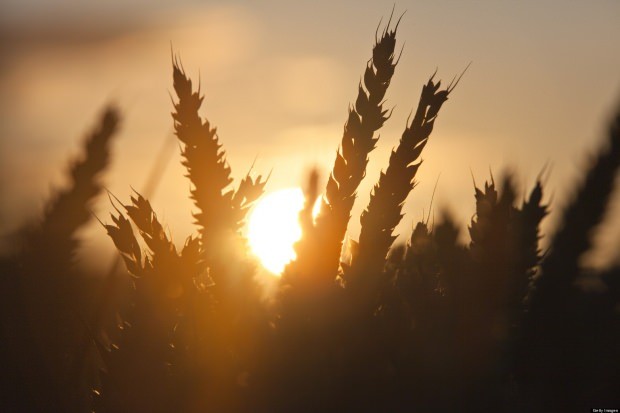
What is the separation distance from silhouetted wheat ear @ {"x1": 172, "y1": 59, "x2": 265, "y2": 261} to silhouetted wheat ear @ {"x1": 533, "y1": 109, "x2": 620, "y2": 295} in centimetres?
96

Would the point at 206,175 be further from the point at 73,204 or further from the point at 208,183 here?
the point at 73,204

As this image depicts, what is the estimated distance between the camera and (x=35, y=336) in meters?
2.28

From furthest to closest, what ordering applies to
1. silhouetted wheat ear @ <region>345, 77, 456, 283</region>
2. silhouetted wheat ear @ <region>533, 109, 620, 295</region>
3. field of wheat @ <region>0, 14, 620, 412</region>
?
silhouetted wheat ear @ <region>533, 109, 620, 295</region> → silhouetted wheat ear @ <region>345, 77, 456, 283</region> → field of wheat @ <region>0, 14, 620, 412</region>

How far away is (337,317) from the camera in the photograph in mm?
1686

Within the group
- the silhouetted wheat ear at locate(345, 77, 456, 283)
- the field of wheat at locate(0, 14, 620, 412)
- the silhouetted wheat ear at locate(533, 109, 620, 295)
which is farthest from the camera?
the silhouetted wheat ear at locate(533, 109, 620, 295)

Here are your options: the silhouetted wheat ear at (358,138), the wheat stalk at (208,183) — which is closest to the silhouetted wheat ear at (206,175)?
the wheat stalk at (208,183)

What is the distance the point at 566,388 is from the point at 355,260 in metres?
0.73

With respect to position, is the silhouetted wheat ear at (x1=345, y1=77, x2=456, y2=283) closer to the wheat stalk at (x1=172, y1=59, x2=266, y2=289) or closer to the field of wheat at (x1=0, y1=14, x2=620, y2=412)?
the field of wheat at (x1=0, y1=14, x2=620, y2=412)

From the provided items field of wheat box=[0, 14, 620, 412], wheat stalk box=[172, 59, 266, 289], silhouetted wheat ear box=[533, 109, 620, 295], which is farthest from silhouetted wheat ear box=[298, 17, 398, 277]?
silhouetted wheat ear box=[533, 109, 620, 295]

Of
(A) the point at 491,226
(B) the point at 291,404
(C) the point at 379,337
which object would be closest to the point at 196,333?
(B) the point at 291,404

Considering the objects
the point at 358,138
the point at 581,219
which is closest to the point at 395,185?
the point at 358,138

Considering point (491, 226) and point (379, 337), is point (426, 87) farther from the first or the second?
point (379, 337)

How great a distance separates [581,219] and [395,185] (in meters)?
1.61

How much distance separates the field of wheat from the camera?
5.57 feet
